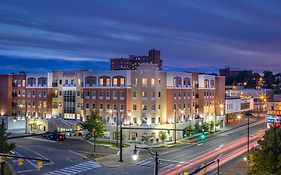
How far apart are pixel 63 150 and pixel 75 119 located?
21.6 meters

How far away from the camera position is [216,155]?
199ft

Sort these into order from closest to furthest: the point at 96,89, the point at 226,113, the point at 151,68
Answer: the point at 151,68, the point at 96,89, the point at 226,113

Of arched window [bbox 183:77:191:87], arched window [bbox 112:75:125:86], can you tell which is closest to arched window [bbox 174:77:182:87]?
arched window [bbox 183:77:191:87]

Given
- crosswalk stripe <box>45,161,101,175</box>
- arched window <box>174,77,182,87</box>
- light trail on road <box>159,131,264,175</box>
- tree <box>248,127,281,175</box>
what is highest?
arched window <box>174,77,182,87</box>

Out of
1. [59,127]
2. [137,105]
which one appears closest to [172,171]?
[137,105]

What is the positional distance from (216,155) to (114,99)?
29.3 m

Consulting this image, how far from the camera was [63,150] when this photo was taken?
217ft

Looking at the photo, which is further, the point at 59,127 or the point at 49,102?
the point at 49,102

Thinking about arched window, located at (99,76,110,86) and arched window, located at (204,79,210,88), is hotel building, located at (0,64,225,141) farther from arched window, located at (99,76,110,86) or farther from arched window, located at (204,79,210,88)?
arched window, located at (204,79,210,88)

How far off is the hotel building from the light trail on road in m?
13.7

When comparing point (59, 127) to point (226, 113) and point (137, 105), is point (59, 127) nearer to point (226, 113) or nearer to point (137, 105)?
point (137, 105)

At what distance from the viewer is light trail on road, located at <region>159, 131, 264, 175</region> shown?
166ft

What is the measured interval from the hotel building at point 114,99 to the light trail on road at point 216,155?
Result: 13735 millimetres

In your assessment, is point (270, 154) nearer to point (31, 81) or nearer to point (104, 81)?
point (104, 81)
